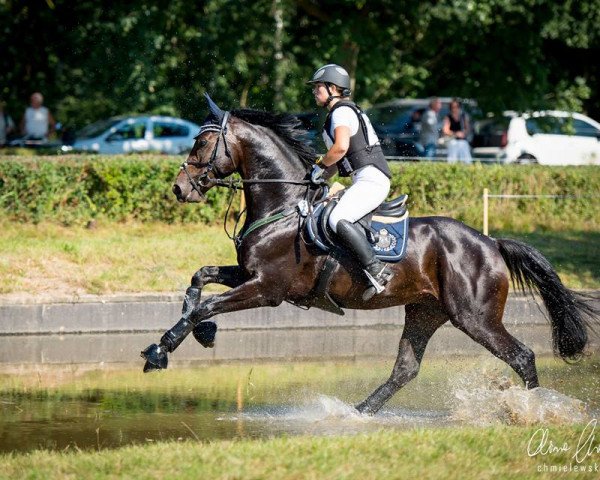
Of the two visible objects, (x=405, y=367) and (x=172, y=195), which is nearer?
(x=405, y=367)

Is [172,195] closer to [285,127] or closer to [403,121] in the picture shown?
[285,127]

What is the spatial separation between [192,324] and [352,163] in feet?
6.12

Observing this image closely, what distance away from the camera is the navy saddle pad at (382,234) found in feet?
31.3

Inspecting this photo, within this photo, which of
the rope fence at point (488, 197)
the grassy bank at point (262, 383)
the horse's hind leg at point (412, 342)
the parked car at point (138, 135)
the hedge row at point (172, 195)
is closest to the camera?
the horse's hind leg at point (412, 342)

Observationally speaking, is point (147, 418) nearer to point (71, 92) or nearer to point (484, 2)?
point (484, 2)

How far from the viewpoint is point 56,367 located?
39.8ft

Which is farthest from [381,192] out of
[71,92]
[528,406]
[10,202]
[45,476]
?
[71,92]

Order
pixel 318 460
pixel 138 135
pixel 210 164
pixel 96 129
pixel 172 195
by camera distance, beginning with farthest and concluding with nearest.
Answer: pixel 138 135
pixel 96 129
pixel 172 195
pixel 210 164
pixel 318 460

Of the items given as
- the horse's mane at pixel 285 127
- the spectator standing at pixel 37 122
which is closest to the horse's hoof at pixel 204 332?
the horse's mane at pixel 285 127

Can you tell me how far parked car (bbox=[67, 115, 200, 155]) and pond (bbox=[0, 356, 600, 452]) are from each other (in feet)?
51.8

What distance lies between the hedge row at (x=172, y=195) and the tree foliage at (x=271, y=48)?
634 centimetres

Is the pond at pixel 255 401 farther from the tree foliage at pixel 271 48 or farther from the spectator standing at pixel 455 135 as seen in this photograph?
the tree foliage at pixel 271 48

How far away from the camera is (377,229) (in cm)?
963

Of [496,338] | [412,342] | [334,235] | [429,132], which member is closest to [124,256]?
[412,342]
